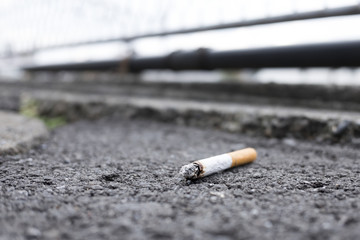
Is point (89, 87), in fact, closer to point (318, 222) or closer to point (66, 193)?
point (66, 193)

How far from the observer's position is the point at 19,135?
1.51 metres

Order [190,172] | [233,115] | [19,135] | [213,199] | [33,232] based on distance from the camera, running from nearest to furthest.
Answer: [33,232], [213,199], [190,172], [19,135], [233,115]

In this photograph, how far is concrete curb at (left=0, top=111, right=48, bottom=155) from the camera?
1.32 m

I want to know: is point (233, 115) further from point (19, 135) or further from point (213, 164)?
point (19, 135)

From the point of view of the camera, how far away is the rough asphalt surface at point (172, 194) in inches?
25.8

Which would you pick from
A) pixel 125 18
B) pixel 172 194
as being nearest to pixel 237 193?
pixel 172 194

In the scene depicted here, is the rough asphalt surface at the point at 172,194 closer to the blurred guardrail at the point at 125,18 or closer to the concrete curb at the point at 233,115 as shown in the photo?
the concrete curb at the point at 233,115

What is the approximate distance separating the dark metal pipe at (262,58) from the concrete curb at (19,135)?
4.22 ft

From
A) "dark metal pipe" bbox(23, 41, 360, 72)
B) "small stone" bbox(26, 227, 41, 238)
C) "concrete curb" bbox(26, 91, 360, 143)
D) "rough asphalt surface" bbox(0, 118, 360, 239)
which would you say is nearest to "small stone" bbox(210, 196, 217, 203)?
"rough asphalt surface" bbox(0, 118, 360, 239)

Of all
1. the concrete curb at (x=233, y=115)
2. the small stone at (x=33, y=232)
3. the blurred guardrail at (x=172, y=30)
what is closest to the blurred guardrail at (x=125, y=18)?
the blurred guardrail at (x=172, y=30)

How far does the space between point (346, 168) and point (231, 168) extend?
48 cm

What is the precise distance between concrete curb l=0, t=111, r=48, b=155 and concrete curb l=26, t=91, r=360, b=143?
60 cm

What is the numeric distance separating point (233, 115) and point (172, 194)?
1.09 meters

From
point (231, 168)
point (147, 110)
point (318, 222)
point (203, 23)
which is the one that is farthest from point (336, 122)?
point (203, 23)
